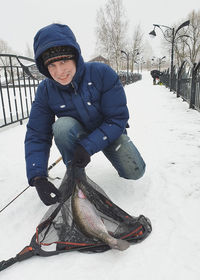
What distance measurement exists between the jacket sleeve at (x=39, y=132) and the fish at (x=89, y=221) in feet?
1.06

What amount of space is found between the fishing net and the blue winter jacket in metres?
0.28

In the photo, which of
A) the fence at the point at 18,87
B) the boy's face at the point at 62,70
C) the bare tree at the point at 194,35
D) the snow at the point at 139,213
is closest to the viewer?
the snow at the point at 139,213

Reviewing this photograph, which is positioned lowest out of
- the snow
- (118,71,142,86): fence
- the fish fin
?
the snow

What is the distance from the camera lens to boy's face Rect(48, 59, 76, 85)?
1.50 metres

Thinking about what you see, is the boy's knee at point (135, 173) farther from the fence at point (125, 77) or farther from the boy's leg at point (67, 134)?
the fence at point (125, 77)

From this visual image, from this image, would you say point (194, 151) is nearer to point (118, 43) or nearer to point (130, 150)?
point (130, 150)

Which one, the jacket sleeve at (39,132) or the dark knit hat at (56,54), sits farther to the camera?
the jacket sleeve at (39,132)

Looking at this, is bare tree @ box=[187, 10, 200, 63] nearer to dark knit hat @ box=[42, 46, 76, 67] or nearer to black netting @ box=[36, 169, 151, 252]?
dark knit hat @ box=[42, 46, 76, 67]

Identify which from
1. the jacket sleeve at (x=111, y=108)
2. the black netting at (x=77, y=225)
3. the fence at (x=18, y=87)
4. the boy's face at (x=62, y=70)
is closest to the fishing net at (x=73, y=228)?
the black netting at (x=77, y=225)

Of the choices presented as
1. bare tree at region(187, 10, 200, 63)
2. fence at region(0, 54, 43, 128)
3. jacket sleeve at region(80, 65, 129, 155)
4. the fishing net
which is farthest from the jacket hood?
bare tree at region(187, 10, 200, 63)

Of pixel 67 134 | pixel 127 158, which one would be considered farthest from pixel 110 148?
pixel 67 134

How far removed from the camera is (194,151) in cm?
272

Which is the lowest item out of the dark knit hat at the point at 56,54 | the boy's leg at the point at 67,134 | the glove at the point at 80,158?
the glove at the point at 80,158

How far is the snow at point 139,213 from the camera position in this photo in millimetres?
A: 1151
